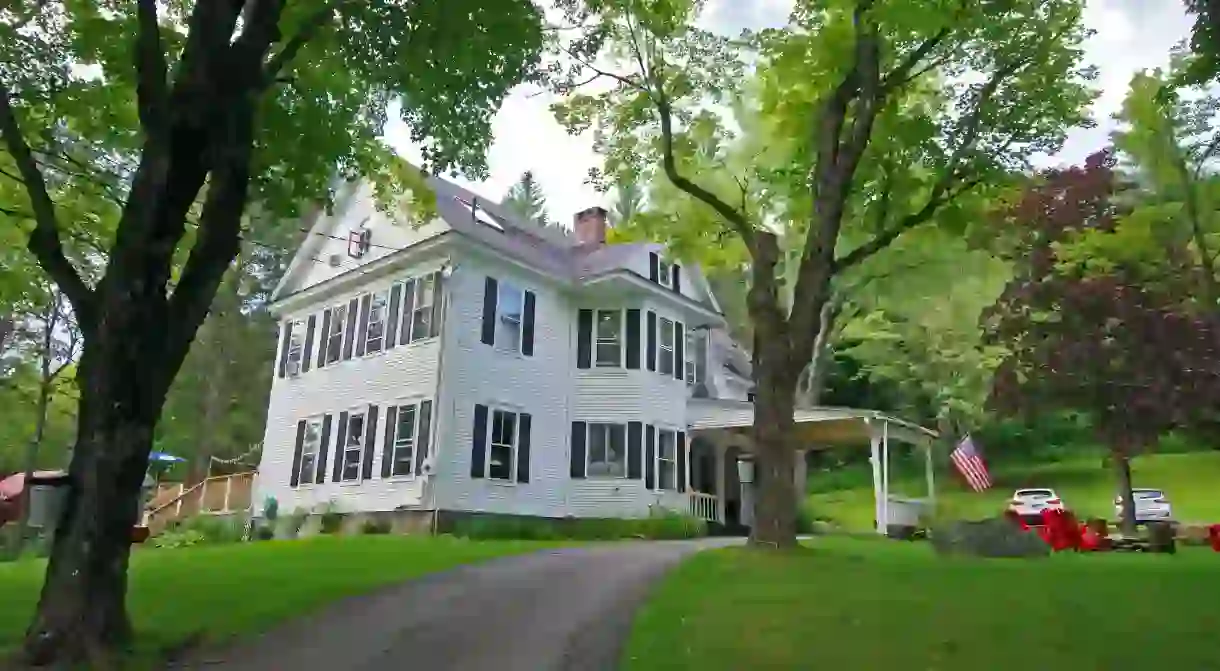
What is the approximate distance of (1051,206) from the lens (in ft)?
76.3

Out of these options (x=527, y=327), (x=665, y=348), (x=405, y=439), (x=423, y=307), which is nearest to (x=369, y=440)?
(x=405, y=439)

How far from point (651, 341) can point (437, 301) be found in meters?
5.84

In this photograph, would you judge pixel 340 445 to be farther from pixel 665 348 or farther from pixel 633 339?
pixel 665 348

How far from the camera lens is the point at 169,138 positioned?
24.2ft

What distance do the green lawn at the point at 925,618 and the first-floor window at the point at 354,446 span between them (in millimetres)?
12048

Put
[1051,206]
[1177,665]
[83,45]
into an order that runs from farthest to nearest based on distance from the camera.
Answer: [1051,206] → [83,45] → [1177,665]

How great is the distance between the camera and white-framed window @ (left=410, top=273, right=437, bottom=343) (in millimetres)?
20861

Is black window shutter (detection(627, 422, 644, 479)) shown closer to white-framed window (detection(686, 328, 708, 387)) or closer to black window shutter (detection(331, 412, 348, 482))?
white-framed window (detection(686, 328, 708, 387))

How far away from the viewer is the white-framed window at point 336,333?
A: 23469 millimetres

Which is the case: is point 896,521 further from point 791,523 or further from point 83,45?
point 83,45

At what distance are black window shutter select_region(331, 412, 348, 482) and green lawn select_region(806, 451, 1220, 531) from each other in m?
18.1

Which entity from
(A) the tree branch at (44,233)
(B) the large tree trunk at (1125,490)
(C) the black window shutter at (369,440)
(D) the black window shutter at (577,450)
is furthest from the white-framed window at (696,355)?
(A) the tree branch at (44,233)

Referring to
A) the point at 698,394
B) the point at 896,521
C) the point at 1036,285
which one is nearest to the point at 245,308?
the point at 698,394

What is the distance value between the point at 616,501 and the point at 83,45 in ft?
50.8
